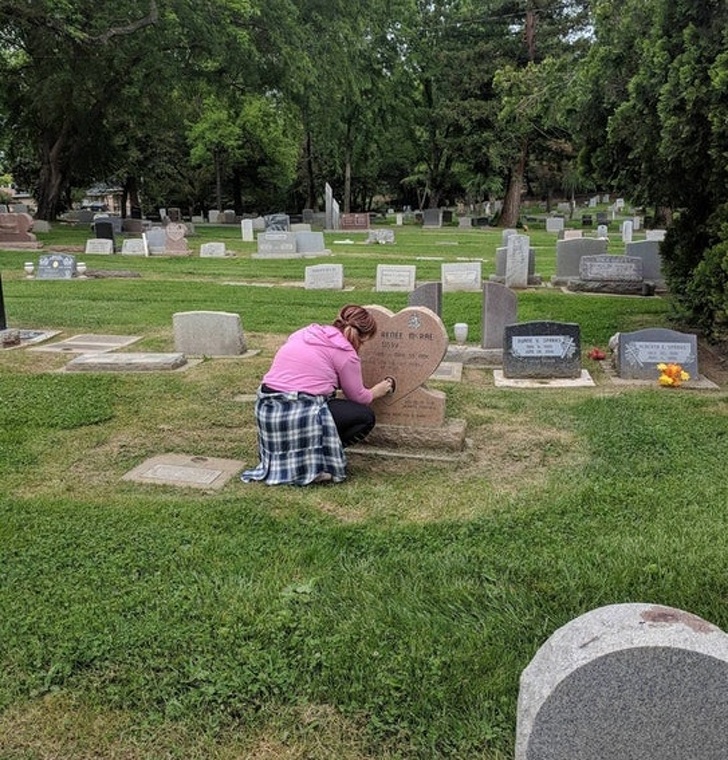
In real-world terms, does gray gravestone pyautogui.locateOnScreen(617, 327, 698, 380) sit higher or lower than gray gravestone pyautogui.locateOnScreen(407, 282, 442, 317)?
lower

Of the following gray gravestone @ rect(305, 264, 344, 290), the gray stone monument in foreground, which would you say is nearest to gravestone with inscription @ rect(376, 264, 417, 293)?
gray gravestone @ rect(305, 264, 344, 290)

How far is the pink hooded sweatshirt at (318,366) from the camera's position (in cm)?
520

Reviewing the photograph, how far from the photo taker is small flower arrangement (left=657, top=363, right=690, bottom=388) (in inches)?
310

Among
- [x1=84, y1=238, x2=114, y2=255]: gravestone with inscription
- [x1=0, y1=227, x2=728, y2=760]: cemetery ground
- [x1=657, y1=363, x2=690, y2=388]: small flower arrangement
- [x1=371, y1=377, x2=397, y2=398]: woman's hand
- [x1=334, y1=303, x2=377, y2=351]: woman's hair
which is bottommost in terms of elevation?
[x1=0, y1=227, x2=728, y2=760]: cemetery ground

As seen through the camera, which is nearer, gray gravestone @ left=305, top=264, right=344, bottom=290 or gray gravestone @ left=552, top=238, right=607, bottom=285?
gray gravestone @ left=305, top=264, right=344, bottom=290

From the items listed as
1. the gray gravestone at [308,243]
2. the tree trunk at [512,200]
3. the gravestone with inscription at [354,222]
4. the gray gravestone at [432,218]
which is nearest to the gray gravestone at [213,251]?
the gray gravestone at [308,243]

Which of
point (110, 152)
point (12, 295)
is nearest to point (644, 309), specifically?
point (12, 295)

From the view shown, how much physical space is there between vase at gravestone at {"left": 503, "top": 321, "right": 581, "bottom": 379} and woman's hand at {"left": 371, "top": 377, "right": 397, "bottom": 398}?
9.36ft

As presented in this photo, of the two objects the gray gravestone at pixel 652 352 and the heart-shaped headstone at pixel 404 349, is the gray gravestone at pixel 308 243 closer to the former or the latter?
the gray gravestone at pixel 652 352

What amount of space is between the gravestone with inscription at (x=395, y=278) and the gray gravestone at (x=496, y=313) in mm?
5463

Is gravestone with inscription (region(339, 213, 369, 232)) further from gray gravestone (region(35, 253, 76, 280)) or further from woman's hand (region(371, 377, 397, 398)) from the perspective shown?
woman's hand (region(371, 377, 397, 398))

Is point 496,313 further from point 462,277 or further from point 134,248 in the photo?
point 134,248

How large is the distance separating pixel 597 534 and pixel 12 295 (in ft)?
42.6

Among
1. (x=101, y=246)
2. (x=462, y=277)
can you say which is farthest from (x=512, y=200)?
(x=462, y=277)
